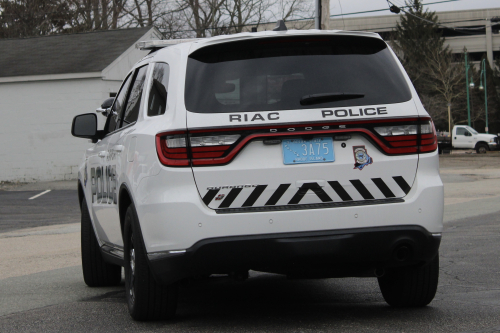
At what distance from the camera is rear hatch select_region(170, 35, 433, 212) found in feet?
14.3

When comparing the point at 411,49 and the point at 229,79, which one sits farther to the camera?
the point at 411,49

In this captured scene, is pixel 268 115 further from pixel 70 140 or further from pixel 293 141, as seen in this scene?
pixel 70 140

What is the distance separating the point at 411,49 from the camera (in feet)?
240

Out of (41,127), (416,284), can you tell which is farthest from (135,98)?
(41,127)

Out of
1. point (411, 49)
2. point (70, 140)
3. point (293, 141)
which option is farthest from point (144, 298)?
point (411, 49)

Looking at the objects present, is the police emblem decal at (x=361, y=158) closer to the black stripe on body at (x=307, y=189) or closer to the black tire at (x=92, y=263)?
the black stripe on body at (x=307, y=189)

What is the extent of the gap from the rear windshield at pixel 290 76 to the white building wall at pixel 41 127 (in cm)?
2126

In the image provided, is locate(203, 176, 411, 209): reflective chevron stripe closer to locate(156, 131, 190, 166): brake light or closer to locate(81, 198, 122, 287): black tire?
locate(156, 131, 190, 166): brake light

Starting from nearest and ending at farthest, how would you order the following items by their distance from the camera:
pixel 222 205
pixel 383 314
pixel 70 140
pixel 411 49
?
pixel 222 205, pixel 383 314, pixel 70 140, pixel 411 49

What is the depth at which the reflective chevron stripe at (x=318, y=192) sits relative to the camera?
4320 millimetres

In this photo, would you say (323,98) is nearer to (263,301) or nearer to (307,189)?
(307,189)

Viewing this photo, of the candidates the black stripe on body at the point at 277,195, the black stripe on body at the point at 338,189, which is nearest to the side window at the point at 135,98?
the black stripe on body at the point at 277,195

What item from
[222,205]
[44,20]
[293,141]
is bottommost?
[222,205]

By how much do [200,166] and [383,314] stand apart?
177cm
